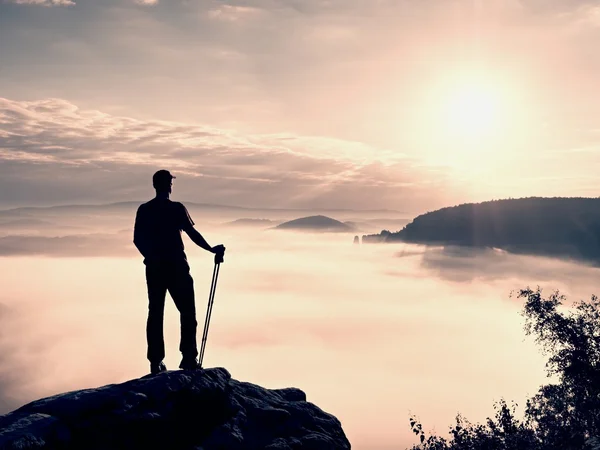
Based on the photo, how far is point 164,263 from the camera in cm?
1038

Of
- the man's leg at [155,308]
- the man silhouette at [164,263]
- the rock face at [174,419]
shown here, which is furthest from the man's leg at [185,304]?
the rock face at [174,419]

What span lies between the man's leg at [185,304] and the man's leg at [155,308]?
208 millimetres

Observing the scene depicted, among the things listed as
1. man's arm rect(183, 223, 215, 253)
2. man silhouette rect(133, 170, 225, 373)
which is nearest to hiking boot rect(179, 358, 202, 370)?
man silhouette rect(133, 170, 225, 373)

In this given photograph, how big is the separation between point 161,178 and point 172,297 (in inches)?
89.3

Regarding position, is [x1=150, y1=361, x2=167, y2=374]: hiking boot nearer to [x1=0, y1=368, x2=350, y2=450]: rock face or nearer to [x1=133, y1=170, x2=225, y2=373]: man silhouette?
[x1=133, y1=170, x2=225, y2=373]: man silhouette

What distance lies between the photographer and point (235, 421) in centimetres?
873

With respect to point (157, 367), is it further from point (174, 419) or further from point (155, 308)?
point (174, 419)

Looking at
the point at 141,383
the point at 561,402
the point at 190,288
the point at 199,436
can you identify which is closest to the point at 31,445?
the point at 141,383

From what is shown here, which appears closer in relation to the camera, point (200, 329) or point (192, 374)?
point (192, 374)

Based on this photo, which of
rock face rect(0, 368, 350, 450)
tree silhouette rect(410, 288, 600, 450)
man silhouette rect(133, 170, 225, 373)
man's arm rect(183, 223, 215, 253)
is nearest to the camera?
rock face rect(0, 368, 350, 450)

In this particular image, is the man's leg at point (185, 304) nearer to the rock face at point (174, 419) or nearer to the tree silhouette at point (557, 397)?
the rock face at point (174, 419)

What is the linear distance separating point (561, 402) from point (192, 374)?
26.1 m

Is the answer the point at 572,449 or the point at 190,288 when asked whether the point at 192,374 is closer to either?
the point at 190,288

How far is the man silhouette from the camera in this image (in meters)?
10.4
